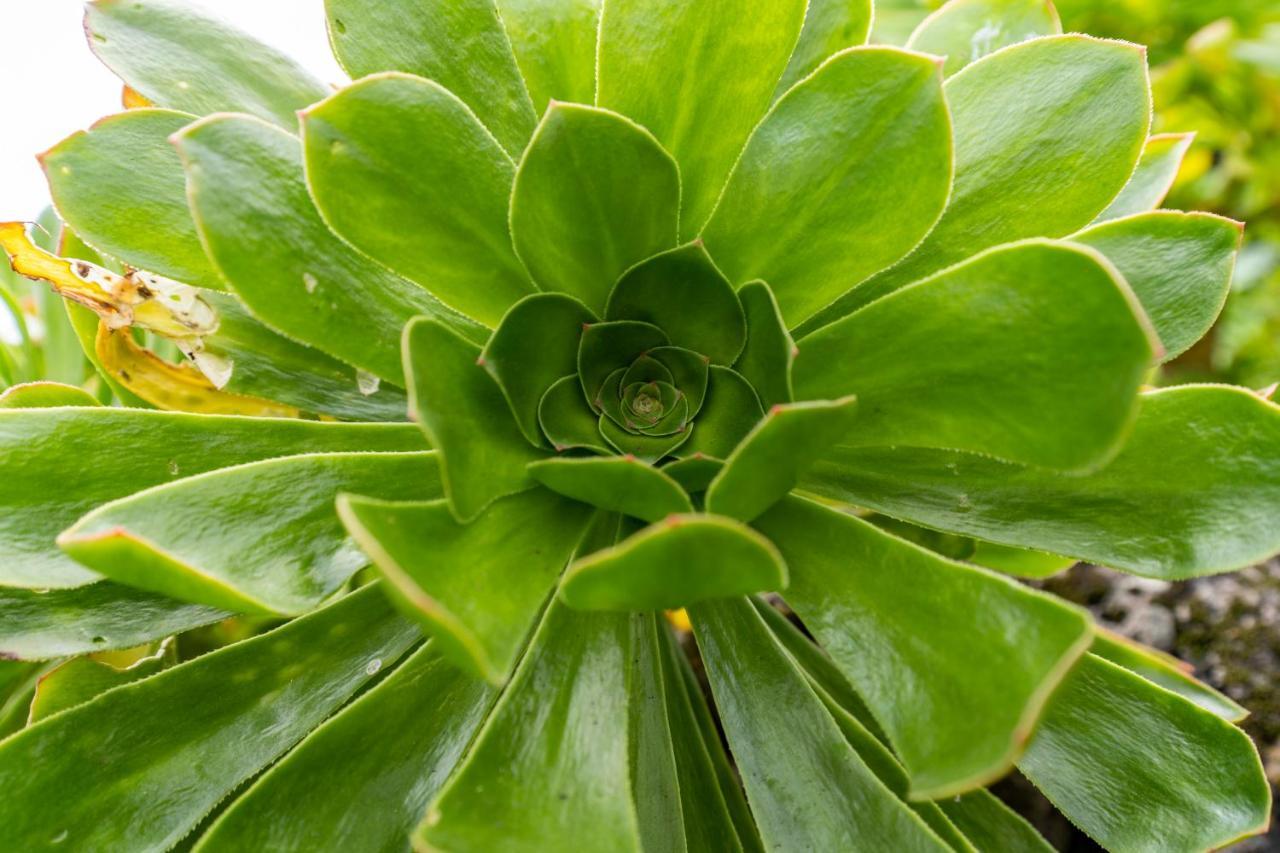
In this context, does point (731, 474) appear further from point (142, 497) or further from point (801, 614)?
point (142, 497)

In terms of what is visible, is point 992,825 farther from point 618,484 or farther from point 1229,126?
point 1229,126

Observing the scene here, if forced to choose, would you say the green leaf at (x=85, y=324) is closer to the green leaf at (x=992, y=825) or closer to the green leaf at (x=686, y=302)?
the green leaf at (x=686, y=302)

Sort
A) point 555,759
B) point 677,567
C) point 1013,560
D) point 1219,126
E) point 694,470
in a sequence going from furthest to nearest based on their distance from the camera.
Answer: point 1219,126 < point 1013,560 < point 694,470 < point 555,759 < point 677,567

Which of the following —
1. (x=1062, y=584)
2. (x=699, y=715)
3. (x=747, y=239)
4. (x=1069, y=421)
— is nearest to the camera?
(x=1069, y=421)

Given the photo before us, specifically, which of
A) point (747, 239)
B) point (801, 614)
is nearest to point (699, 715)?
point (801, 614)

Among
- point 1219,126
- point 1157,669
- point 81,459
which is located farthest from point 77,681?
point 1219,126

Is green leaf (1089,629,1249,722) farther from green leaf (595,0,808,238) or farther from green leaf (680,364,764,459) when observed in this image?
green leaf (595,0,808,238)
